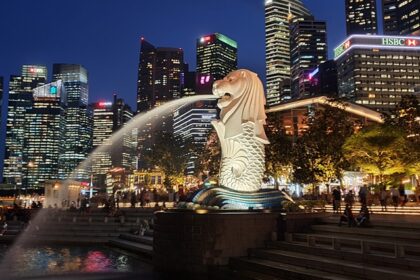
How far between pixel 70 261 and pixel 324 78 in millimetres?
161234

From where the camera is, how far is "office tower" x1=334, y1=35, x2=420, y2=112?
135m

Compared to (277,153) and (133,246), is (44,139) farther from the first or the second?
(133,246)

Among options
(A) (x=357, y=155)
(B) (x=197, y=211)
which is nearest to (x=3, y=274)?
(B) (x=197, y=211)

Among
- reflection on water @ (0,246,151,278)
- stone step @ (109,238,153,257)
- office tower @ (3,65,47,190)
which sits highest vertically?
office tower @ (3,65,47,190)

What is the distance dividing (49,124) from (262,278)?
161 meters

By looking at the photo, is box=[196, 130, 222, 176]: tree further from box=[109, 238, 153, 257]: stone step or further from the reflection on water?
the reflection on water

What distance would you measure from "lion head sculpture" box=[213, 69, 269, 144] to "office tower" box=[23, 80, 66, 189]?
461 feet

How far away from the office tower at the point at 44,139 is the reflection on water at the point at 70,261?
136m

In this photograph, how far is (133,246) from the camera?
19.6 m

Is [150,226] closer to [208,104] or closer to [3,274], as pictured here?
[3,274]

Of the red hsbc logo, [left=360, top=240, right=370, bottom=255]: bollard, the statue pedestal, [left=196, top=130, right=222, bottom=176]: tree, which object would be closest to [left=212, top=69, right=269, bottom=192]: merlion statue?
the statue pedestal

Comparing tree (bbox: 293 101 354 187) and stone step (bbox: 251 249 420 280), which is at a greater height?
tree (bbox: 293 101 354 187)

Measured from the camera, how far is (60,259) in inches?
→ 673

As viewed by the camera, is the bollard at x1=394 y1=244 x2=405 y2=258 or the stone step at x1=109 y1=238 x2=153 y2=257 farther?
the stone step at x1=109 y1=238 x2=153 y2=257
